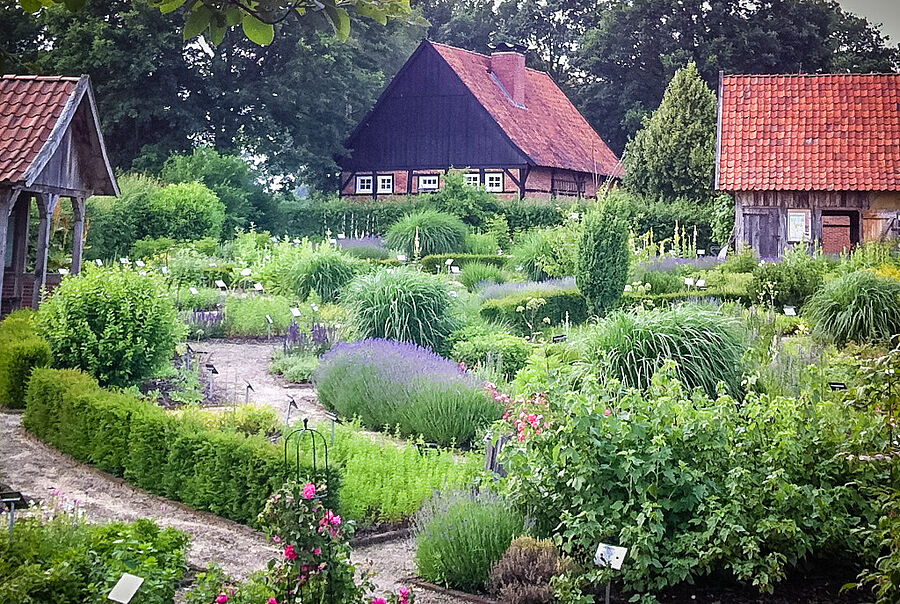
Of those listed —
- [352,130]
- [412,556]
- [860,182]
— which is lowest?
[412,556]

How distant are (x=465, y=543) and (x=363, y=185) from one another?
3199 centimetres

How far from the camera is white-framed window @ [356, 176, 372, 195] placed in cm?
3728

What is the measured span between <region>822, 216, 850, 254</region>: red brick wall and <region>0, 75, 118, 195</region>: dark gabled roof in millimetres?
16820

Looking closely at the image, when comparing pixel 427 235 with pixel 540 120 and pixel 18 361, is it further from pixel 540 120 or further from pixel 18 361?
pixel 540 120

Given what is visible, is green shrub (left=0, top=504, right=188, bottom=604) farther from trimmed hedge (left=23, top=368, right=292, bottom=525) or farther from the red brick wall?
the red brick wall

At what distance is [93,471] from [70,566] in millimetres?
3855

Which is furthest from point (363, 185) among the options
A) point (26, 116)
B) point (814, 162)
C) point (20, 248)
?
point (26, 116)

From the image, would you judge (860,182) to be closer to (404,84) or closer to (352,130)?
(404,84)

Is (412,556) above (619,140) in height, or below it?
below

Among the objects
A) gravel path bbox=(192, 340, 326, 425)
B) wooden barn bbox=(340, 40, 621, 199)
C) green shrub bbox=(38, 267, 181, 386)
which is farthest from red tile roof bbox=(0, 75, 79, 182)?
wooden barn bbox=(340, 40, 621, 199)

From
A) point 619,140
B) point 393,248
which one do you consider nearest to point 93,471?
point 393,248

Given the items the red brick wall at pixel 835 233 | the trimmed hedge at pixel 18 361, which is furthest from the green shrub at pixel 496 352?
the red brick wall at pixel 835 233

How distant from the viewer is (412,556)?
688cm

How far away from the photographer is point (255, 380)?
40.4 ft
